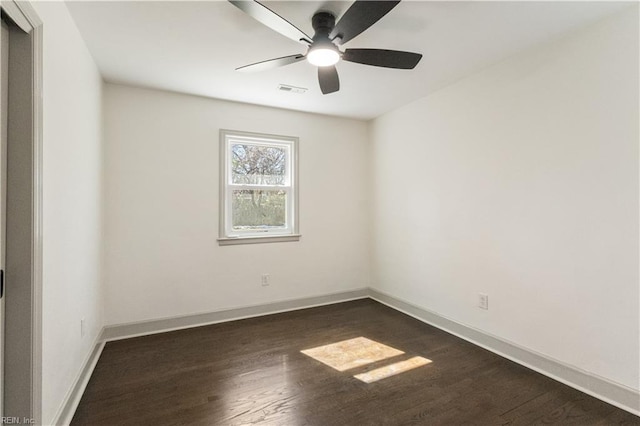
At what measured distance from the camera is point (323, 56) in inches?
76.3

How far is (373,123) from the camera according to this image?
421cm

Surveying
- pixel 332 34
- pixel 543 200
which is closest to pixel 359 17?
pixel 332 34

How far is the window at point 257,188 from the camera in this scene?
349 cm

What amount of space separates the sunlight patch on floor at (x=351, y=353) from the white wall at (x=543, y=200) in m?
0.90

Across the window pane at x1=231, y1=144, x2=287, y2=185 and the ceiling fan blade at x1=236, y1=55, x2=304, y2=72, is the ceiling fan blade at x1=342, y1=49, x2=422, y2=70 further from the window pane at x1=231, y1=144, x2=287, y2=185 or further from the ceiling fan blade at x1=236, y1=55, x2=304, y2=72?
the window pane at x1=231, y1=144, x2=287, y2=185

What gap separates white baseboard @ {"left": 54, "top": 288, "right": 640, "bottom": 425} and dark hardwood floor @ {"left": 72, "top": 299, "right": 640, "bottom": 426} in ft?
0.23

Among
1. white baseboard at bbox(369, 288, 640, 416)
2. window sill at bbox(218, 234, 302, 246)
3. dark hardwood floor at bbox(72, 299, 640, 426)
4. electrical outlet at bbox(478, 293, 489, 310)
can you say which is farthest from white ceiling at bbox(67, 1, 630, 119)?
dark hardwood floor at bbox(72, 299, 640, 426)

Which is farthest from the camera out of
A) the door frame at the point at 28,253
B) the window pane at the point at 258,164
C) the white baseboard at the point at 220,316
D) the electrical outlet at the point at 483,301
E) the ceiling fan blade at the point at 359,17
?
the window pane at the point at 258,164

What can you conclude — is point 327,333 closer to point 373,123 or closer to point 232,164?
point 232,164

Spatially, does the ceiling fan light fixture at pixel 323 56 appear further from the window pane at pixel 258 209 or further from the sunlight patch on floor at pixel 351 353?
the sunlight patch on floor at pixel 351 353

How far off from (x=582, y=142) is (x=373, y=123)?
2.51 meters

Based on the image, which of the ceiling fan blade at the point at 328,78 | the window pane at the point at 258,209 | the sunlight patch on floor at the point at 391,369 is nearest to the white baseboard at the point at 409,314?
the sunlight patch on floor at the point at 391,369

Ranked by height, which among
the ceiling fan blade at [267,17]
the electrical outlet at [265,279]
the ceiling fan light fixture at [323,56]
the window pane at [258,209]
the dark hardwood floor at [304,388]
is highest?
the ceiling fan blade at [267,17]

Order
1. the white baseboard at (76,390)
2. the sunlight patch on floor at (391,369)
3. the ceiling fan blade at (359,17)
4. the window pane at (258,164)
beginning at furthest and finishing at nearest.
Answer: the window pane at (258,164) → the sunlight patch on floor at (391,369) → the white baseboard at (76,390) → the ceiling fan blade at (359,17)
